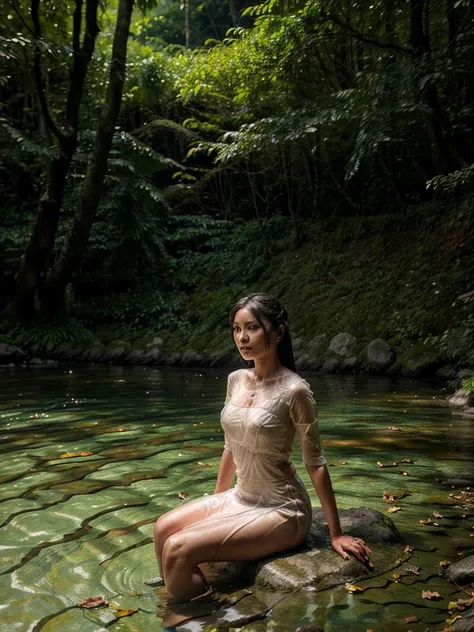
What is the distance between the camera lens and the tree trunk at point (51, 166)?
14.1 m

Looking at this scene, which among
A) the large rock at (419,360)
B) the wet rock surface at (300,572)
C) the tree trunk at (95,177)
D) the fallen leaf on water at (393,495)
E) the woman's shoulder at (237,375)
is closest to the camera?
the wet rock surface at (300,572)

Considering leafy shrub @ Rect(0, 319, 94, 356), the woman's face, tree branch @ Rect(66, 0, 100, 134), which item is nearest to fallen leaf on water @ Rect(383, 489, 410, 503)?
the woman's face

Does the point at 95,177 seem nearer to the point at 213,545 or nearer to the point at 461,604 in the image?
the point at 213,545

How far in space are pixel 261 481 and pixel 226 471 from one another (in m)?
0.39

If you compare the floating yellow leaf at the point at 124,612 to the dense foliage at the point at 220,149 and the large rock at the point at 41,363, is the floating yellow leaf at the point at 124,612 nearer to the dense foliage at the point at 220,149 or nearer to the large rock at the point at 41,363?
the dense foliage at the point at 220,149

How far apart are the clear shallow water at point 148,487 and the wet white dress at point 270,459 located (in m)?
0.37

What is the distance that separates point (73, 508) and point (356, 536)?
188 cm

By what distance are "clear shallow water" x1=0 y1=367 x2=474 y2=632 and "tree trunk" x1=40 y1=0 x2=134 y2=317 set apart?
6.30 metres

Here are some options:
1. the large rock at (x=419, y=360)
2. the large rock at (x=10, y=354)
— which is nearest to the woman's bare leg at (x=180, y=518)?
the large rock at (x=419, y=360)

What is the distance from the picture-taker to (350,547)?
114 inches

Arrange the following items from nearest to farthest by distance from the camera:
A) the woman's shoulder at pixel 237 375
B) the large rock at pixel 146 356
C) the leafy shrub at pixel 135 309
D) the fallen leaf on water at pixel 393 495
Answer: the woman's shoulder at pixel 237 375 → the fallen leaf on water at pixel 393 495 → the large rock at pixel 146 356 → the leafy shrub at pixel 135 309

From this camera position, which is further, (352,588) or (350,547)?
(350,547)

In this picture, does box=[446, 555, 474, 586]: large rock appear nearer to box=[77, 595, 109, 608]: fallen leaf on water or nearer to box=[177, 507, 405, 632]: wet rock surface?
box=[177, 507, 405, 632]: wet rock surface

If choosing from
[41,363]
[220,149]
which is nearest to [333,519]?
[220,149]
